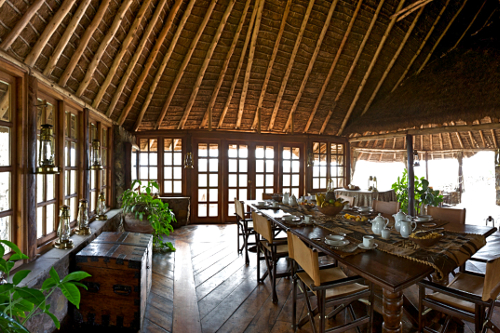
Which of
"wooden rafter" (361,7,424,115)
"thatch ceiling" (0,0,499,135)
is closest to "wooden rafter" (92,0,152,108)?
"thatch ceiling" (0,0,499,135)

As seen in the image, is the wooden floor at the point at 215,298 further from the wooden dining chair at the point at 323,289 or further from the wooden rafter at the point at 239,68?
the wooden rafter at the point at 239,68

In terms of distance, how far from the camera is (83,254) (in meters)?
2.31

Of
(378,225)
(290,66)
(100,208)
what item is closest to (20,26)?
(100,208)

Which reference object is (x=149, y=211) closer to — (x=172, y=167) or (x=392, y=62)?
(x=172, y=167)

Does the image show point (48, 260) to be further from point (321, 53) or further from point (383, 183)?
point (383, 183)

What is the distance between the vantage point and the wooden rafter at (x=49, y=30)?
7.72 feet

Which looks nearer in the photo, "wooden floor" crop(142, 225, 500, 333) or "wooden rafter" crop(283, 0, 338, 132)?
"wooden floor" crop(142, 225, 500, 333)

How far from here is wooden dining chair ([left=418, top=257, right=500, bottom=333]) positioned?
1.64 metres

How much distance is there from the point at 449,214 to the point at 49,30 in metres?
4.42

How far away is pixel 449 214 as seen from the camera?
3.21 metres

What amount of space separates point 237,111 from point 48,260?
197 inches

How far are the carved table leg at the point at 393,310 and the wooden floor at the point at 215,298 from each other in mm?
683

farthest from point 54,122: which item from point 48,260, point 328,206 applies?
point 328,206

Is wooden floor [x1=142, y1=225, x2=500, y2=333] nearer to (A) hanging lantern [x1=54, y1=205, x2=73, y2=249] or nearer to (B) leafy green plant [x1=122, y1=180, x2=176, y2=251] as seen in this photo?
(B) leafy green plant [x1=122, y1=180, x2=176, y2=251]
